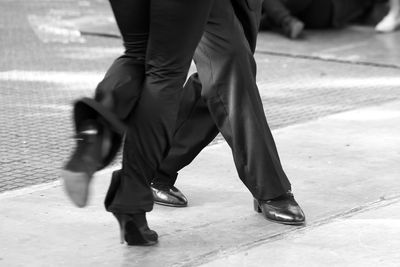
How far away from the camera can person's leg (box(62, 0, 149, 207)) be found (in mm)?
3525

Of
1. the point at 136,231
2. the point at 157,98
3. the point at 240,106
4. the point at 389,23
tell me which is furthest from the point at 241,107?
the point at 389,23

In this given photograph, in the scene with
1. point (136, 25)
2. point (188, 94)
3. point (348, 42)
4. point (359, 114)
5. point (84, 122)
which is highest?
point (136, 25)

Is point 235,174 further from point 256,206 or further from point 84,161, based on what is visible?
point 84,161

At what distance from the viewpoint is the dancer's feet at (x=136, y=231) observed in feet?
12.6

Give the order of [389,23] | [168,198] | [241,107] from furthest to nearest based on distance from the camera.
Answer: [389,23], [168,198], [241,107]

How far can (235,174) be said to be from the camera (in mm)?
5117

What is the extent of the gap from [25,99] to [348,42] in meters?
3.84

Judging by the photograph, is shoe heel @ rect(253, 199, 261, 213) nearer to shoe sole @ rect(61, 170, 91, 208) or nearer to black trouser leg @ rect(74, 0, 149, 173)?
black trouser leg @ rect(74, 0, 149, 173)

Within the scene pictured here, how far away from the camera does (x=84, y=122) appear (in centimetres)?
361

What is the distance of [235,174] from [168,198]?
664mm

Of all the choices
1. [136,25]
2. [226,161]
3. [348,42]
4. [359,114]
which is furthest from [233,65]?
[348,42]

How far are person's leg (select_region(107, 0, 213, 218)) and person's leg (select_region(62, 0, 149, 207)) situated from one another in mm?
66

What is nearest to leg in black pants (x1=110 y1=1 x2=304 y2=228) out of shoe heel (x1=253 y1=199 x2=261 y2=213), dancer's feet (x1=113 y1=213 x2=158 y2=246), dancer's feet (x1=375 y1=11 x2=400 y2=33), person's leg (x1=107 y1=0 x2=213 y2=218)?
shoe heel (x1=253 y1=199 x2=261 y2=213)

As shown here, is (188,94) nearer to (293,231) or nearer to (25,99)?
(293,231)
